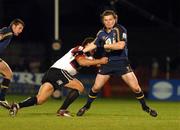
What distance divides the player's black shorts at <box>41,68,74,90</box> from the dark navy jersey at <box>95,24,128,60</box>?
900mm

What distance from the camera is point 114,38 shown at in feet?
48.6

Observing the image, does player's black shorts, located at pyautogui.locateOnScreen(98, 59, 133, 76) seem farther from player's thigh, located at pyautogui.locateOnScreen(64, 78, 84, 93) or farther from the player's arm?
player's thigh, located at pyautogui.locateOnScreen(64, 78, 84, 93)

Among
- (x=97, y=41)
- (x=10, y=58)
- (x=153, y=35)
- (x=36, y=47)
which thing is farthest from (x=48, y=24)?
(x=97, y=41)

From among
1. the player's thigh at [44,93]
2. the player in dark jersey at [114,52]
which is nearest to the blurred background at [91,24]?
the player in dark jersey at [114,52]

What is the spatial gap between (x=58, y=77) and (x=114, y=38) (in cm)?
138

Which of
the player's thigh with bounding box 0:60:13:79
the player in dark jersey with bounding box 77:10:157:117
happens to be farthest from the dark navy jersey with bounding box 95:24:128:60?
the player's thigh with bounding box 0:60:13:79

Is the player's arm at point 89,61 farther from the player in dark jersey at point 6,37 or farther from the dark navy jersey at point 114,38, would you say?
the player in dark jersey at point 6,37

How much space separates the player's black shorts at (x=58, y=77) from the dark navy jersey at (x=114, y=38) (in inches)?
35.5

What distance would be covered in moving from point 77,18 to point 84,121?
3507 centimetres

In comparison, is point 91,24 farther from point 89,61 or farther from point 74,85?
point 89,61

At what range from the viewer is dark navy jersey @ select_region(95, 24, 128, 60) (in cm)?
1480

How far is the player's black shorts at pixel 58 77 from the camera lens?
14.9 meters

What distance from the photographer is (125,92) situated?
28.5 m

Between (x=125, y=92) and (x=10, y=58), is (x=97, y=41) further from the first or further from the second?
(x=10, y=58)
